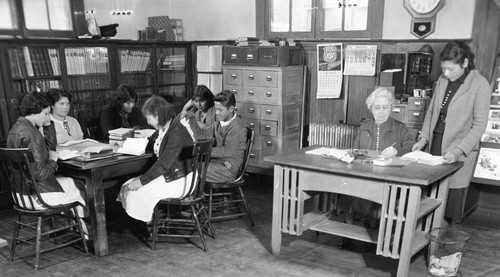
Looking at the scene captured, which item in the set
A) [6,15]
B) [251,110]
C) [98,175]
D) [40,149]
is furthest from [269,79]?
[6,15]

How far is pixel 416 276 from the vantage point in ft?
9.78

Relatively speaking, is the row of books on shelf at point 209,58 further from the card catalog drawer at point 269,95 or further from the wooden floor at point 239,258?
the wooden floor at point 239,258

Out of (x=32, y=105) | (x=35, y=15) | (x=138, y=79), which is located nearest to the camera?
(x=32, y=105)

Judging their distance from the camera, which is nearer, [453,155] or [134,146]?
[453,155]

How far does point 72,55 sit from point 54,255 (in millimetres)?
2247

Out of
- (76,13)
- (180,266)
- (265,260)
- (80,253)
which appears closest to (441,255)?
(265,260)

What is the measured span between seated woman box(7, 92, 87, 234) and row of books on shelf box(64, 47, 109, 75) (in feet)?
5.23

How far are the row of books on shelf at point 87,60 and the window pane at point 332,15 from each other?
97.0 inches

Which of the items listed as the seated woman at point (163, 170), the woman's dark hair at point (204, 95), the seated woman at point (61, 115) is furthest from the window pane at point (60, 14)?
the seated woman at point (163, 170)

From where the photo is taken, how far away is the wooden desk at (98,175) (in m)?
3.06

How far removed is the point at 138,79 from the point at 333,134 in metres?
2.43

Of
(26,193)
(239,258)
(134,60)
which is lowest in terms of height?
(239,258)

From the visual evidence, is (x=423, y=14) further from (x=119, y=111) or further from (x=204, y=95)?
(x=119, y=111)

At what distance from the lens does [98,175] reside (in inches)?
122
